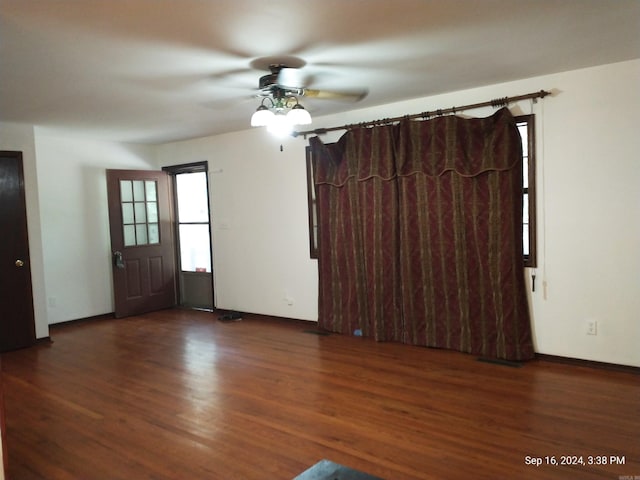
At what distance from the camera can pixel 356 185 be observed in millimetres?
4812

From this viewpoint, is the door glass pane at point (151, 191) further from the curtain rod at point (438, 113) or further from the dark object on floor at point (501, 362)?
the dark object on floor at point (501, 362)

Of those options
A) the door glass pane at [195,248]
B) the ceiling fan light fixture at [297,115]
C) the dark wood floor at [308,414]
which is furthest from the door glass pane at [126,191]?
the ceiling fan light fixture at [297,115]

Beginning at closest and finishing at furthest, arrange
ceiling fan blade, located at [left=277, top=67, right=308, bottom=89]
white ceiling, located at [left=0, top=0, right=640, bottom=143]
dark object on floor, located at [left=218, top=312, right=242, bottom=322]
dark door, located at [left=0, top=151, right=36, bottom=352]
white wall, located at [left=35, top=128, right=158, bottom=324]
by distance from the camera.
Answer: white ceiling, located at [left=0, top=0, right=640, bottom=143], ceiling fan blade, located at [left=277, top=67, right=308, bottom=89], dark door, located at [left=0, top=151, right=36, bottom=352], white wall, located at [left=35, top=128, right=158, bottom=324], dark object on floor, located at [left=218, top=312, right=242, bottom=322]

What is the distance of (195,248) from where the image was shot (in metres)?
6.92

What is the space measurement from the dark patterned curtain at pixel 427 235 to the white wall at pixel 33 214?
10.4 ft

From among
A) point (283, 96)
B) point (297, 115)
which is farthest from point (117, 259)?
point (297, 115)

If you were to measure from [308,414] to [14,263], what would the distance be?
3797mm

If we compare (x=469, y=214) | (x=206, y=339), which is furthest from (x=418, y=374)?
(x=206, y=339)

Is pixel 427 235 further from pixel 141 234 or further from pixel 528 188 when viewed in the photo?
pixel 141 234

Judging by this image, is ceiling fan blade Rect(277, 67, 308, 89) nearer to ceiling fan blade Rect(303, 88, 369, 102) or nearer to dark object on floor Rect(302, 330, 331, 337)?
ceiling fan blade Rect(303, 88, 369, 102)

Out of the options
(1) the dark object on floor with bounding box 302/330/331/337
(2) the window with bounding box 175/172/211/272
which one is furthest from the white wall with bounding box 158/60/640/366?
(2) the window with bounding box 175/172/211/272

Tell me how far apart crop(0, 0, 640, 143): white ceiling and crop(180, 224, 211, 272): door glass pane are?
2.70 meters

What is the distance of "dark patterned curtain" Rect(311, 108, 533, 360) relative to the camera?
395 cm

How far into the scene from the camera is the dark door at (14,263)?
4770 millimetres
